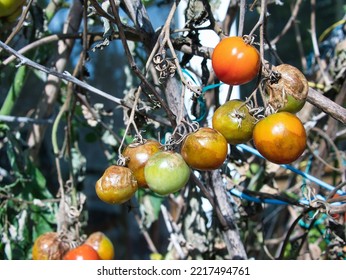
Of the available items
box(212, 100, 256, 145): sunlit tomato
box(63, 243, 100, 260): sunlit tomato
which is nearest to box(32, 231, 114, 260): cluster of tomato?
box(63, 243, 100, 260): sunlit tomato

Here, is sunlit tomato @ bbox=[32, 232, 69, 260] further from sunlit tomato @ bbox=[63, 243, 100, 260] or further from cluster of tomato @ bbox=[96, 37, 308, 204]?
cluster of tomato @ bbox=[96, 37, 308, 204]

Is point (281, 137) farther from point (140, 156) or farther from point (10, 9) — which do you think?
point (10, 9)

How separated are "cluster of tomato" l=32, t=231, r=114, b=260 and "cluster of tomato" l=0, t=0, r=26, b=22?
1.52 feet

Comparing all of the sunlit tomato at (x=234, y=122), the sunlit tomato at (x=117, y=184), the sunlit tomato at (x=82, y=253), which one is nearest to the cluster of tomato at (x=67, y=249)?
the sunlit tomato at (x=82, y=253)

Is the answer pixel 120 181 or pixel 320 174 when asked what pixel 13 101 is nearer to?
pixel 120 181

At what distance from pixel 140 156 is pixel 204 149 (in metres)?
0.11

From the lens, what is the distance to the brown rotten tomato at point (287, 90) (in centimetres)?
68

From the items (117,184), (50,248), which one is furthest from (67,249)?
(117,184)

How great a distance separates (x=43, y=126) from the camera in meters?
1.30

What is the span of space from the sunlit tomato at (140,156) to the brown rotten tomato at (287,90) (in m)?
0.18

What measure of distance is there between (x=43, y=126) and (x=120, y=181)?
0.68 m

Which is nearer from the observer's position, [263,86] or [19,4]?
[263,86]
